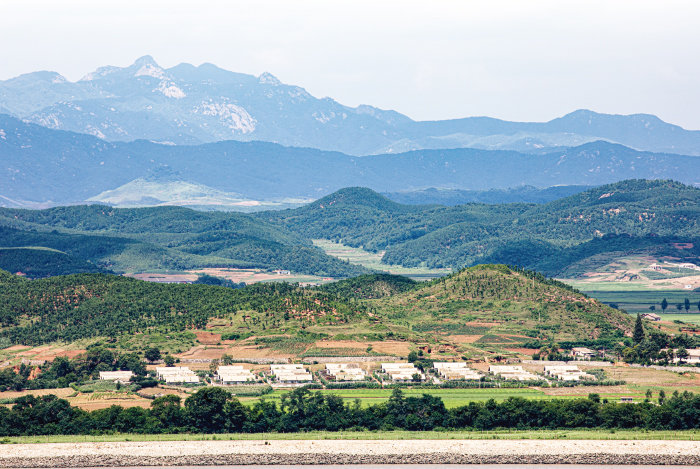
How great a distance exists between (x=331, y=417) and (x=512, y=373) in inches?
1513

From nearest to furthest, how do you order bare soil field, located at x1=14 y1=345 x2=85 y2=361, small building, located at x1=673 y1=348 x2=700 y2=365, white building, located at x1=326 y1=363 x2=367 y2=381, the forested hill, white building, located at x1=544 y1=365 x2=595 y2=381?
white building, located at x1=326 y1=363 x2=367 y2=381 < white building, located at x1=544 y1=365 x2=595 y2=381 < bare soil field, located at x1=14 y1=345 x2=85 y2=361 < small building, located at x1=673 y1=348 x2=700 y2=365 < the forested hill

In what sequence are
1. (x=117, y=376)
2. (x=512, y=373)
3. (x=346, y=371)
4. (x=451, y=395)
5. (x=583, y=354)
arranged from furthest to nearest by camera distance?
(x=583, y=354)
(x=512, y=373)
(x=346, y=371)
(x=117, y=376)
(x=451, y=395)

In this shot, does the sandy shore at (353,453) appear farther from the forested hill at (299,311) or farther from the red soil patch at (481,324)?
the red soil patch at (481,324)

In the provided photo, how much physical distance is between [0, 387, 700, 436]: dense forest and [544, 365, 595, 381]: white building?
1077 inches

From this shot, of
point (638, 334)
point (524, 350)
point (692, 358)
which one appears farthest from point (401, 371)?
point (638, 334)

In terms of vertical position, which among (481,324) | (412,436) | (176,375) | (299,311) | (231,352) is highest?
(299,311)

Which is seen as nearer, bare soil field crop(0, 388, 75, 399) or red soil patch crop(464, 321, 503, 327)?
bare soil field crop(0, 388, 75, 399)

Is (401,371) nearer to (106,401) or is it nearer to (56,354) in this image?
(106,401)

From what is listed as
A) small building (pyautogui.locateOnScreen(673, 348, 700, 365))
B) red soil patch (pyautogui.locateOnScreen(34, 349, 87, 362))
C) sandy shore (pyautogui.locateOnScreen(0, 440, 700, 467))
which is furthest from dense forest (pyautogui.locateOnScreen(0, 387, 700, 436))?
small building (pyautogui.locateOnScreen(673, 348, 700, 365))

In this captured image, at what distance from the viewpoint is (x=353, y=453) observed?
85.4m

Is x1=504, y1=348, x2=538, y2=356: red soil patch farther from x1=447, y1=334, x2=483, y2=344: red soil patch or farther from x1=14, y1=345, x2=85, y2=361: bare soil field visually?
x1=14, y1=345, x2=85, y2=361: bare soil field

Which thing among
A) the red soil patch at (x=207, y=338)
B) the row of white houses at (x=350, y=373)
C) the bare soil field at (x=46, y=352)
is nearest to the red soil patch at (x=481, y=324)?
the row of white houses at (x=350, y=373)

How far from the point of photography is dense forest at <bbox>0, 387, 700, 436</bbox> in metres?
93.2

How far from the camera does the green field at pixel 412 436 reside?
89.1m
